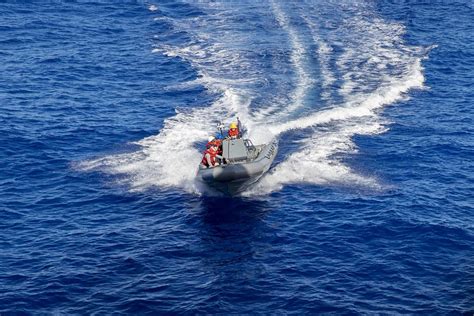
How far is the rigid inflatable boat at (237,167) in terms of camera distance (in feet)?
183

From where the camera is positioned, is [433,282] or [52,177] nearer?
[433,282]

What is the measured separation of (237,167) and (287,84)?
79.9 ft

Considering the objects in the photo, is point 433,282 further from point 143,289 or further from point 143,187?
point 143,187

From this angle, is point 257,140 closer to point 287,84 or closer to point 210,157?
point 210,157

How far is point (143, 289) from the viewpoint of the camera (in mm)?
45625

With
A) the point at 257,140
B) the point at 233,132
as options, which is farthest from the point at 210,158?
the point at 257,140

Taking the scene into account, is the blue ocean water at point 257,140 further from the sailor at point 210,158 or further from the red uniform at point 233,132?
the red uniform at point 233,132

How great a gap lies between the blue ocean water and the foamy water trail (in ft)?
0.78

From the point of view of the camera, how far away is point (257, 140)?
6706cm

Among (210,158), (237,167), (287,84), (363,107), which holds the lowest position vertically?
(237,167)

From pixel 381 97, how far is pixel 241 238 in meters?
29.6

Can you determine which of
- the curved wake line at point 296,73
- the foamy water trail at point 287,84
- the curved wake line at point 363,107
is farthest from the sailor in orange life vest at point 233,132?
the curved wake line at point 296,73

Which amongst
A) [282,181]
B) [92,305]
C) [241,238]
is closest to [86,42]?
[282,181]

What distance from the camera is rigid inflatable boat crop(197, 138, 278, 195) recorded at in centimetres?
5588
